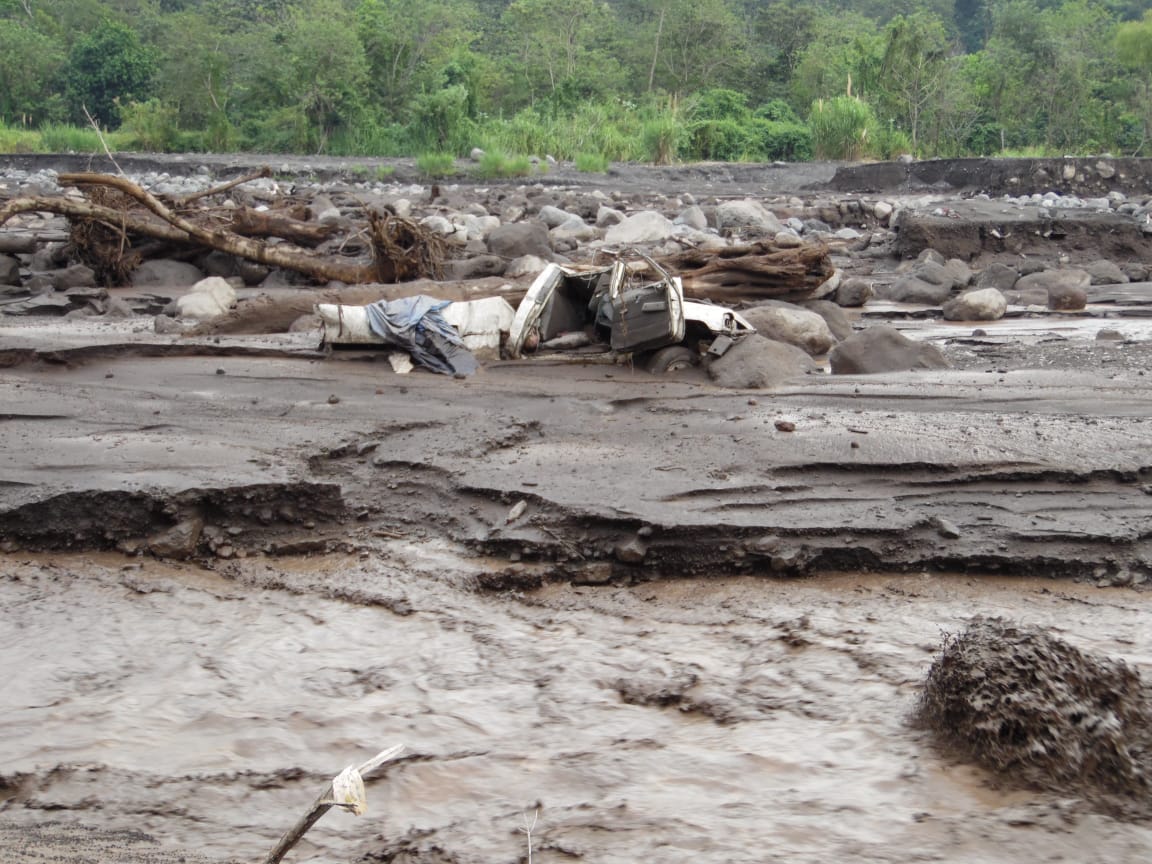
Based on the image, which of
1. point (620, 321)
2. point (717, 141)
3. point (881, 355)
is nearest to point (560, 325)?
point (620, 321)

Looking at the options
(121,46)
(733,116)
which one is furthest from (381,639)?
(121,46)

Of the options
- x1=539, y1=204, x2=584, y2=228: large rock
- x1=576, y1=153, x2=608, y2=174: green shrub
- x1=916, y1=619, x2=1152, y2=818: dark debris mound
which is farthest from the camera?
x1=576, y1=153, x2=608, y2=174: green shrub

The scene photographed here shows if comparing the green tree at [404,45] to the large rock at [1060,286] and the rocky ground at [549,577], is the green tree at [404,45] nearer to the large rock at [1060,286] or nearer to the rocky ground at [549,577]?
the large rock at [1060,286]

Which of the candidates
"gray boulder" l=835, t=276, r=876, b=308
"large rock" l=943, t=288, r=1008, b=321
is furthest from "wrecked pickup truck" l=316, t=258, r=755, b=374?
"gray boulder" l=835, t=276, r=876, b=308

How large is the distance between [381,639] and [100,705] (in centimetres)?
76

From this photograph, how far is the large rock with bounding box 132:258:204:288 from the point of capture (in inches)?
396

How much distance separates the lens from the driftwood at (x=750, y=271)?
813 centimetres

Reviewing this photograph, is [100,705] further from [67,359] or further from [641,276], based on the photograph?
[641,276]

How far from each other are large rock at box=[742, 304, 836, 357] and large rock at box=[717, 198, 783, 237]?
253 inches

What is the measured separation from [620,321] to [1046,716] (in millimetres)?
3805

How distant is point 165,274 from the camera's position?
1017 centimetres

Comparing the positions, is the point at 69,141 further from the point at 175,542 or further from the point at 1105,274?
the point at 175,542

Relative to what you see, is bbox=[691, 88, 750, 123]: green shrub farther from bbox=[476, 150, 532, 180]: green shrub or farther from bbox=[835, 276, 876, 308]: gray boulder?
bbox=[835, 276, 876, 308]: gray boulder

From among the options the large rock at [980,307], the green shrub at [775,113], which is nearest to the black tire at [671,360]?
the large rock at [980,307]
